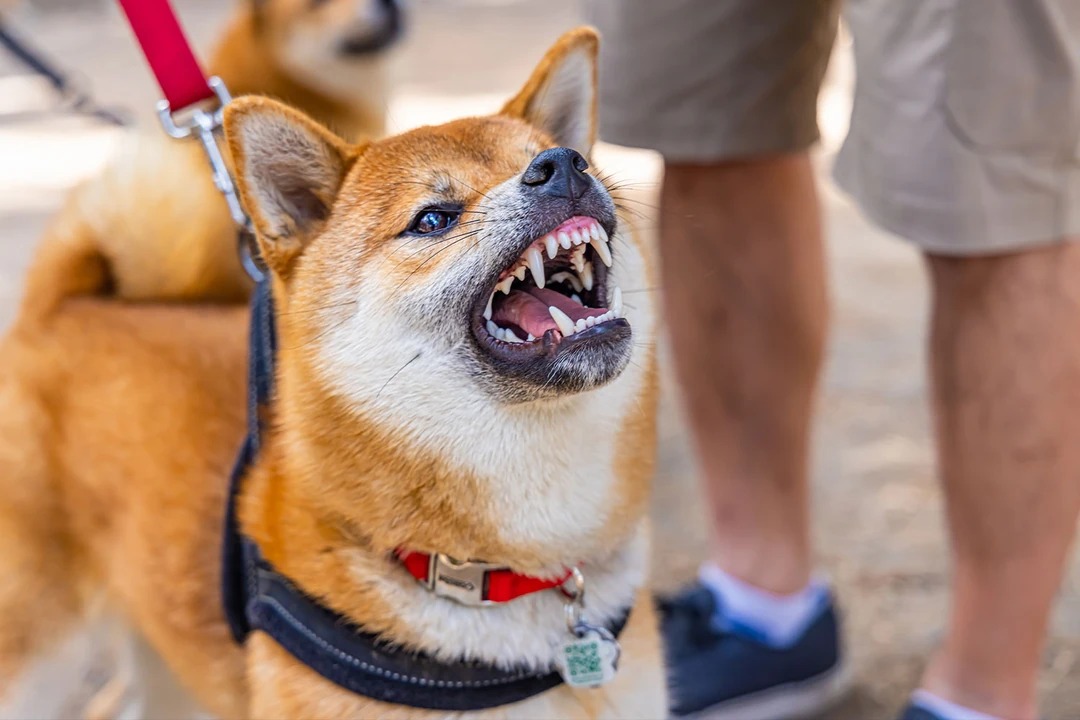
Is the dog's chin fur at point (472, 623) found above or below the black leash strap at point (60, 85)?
below

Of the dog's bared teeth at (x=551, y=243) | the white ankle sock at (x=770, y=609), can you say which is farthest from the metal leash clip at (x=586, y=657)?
the white ankle sock at (x=770, y=609)

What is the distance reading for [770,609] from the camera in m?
2.40

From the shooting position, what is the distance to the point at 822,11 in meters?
2.14

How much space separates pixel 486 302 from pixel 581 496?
1.00 feet

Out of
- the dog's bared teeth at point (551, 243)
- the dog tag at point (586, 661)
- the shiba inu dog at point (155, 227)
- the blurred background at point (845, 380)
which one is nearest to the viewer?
the dog's bared teeth at point (551, 243)

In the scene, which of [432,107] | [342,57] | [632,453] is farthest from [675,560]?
[432,107]

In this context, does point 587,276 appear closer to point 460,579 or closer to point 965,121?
point 460,579

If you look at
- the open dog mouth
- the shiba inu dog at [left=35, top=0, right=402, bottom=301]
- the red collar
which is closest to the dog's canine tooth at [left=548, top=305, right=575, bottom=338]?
the open dog mouth

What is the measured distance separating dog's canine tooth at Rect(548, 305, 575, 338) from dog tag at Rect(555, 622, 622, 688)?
0.45 metres

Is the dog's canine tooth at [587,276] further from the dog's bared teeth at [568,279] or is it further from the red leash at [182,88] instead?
the red leash at [182,88]

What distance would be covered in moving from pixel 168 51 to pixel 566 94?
678mm

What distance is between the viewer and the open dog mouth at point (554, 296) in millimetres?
1427

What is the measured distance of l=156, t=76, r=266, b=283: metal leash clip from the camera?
1.76 meters

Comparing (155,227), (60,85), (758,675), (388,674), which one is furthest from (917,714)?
(60,85)
